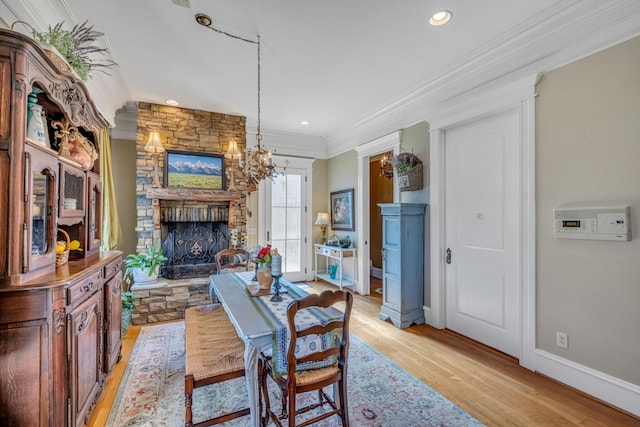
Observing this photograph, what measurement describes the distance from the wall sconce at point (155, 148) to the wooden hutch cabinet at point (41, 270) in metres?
1.86

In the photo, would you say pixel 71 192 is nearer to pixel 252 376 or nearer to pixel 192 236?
pixel 252 376

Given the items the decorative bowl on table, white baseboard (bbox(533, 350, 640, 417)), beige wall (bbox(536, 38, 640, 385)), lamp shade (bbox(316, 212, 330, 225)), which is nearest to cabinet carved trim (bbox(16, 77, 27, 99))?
the decorative bowl on table

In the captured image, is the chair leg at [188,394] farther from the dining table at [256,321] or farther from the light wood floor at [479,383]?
the light wood floor at [479,383]

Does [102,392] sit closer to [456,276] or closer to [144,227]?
[144,227]

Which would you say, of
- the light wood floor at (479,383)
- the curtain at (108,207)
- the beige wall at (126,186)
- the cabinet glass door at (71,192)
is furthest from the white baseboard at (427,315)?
the beige wall at (126,186)

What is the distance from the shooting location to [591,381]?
2.15 metres

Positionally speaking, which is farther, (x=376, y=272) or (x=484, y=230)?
(x=376, y=272)

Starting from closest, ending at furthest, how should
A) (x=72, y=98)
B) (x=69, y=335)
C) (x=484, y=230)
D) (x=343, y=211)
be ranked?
(x=69, y=335) < (x=72, y=98) < (x=484, y=230) < (x=343, y=211)

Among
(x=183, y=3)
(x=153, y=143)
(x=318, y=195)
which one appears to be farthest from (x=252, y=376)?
(x=318, y=195)

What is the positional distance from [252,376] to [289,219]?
4.15 metres

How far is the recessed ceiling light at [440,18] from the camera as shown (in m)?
2.25

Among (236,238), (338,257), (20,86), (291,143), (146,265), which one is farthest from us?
(291,143)

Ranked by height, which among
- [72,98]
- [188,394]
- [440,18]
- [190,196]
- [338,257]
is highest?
[440,18]

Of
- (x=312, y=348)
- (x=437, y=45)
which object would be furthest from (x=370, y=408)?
(x=437, y=45)
